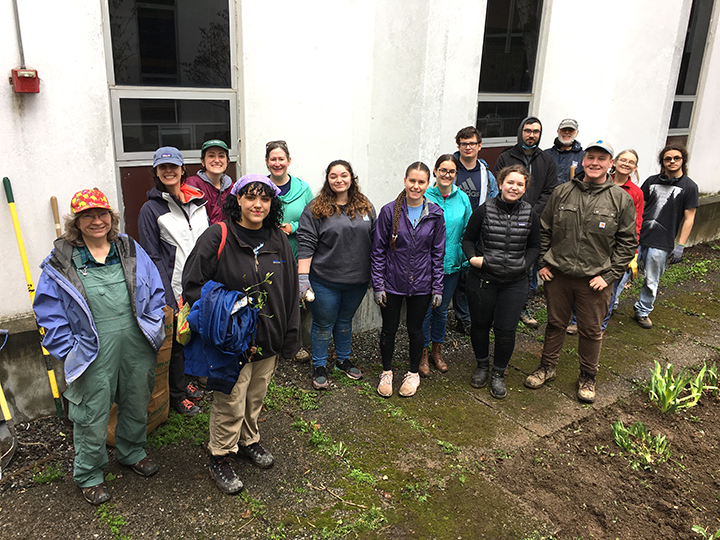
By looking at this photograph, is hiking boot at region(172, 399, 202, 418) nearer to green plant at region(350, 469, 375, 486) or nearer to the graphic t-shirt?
green plant at region(350, 469, 375, 486)

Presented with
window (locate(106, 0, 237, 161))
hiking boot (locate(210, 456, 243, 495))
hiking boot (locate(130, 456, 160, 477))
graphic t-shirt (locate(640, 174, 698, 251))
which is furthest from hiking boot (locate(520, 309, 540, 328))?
hiking boot (locate(130, 456, 160, 477))

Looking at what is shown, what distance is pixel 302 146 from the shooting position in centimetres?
540

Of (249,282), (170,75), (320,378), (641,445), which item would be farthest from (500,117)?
(249,282)

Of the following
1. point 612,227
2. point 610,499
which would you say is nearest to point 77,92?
point 612,227

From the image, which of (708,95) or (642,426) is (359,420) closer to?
(642,426)

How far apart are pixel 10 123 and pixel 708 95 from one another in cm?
1087

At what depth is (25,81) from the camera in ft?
12.4

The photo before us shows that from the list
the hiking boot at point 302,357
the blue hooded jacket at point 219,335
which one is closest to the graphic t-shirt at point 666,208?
the hiking boot at point 302,357

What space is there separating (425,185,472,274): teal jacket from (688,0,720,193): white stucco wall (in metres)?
7.28

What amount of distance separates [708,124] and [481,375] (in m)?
8.25

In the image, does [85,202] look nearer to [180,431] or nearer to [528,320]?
[180,431]

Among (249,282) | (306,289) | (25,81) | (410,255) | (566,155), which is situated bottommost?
(306,289)

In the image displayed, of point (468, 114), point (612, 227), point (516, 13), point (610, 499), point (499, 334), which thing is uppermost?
point (516, 13)

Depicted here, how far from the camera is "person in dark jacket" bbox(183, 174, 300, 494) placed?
3166mm
